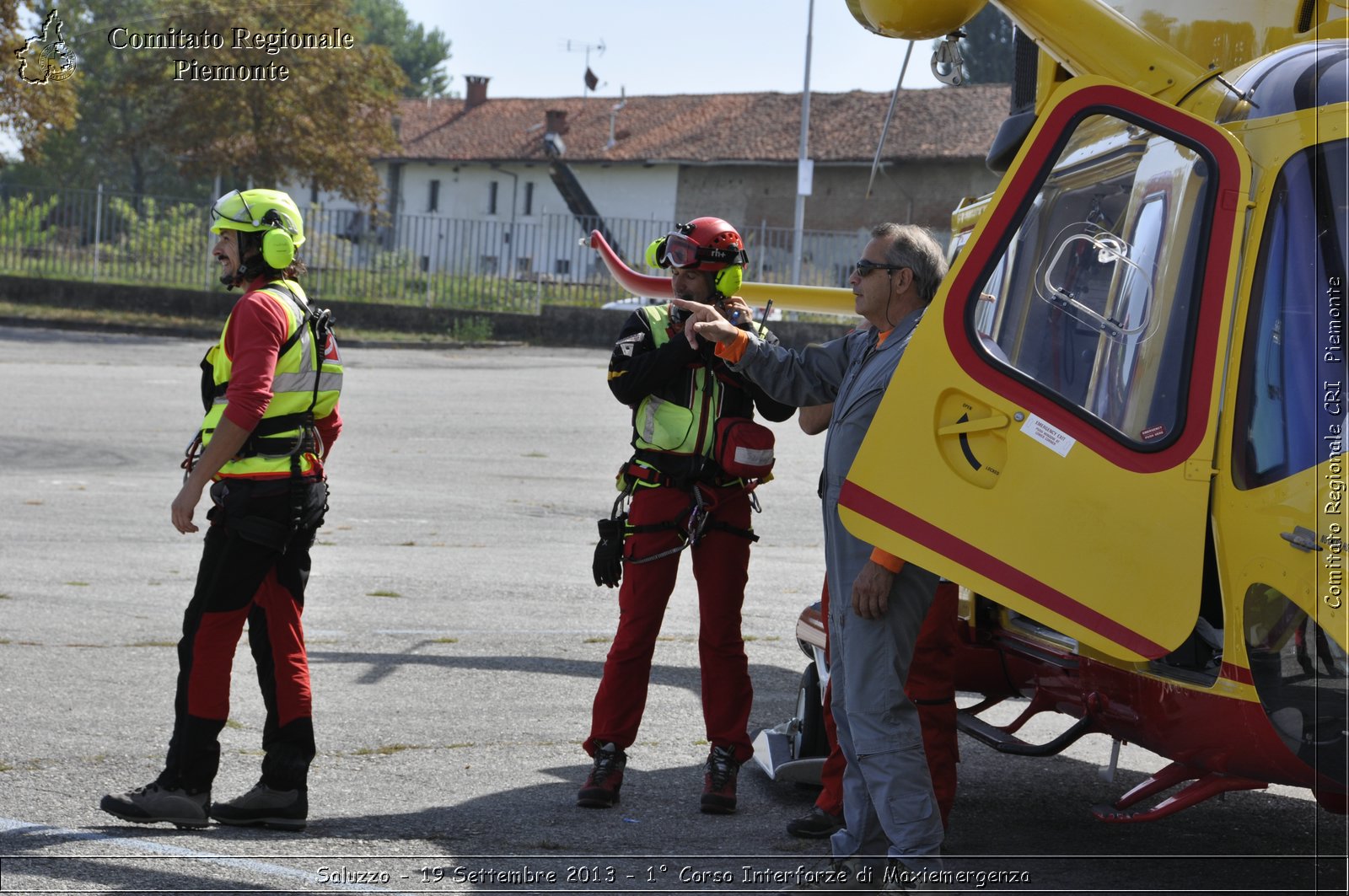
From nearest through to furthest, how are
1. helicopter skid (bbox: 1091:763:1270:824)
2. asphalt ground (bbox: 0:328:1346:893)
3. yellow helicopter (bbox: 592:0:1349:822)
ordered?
yellow helicopter (bbox: 592:0:1349:822) < helicopter skid (bbox: 1091:763:1270:824) < asphalt ground (bbox: 0:328:1346:893)

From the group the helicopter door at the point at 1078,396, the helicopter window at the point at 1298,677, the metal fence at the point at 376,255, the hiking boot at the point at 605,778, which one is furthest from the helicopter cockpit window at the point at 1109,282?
the metal fence at the point at 376,255

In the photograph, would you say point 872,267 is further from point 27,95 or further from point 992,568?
point 27,95

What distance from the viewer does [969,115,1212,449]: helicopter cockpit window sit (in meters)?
3.92

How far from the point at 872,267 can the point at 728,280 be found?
97 cm

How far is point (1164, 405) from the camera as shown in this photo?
3.88 m

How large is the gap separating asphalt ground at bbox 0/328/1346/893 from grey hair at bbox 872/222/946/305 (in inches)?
74.5

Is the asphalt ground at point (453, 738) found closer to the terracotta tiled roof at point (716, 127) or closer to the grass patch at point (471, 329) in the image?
the grass patch at point (471, 329)

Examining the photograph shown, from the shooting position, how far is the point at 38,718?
5934 millimetres

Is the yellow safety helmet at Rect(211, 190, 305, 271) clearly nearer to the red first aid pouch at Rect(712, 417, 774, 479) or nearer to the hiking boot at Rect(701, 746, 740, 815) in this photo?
the red first aid pouch at Rect(712, 417, 774, 479)

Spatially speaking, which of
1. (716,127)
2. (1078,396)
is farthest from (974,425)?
(716,127)

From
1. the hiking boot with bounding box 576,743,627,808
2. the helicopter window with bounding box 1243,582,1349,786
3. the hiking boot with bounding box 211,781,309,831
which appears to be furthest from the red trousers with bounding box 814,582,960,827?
the hiking boot with bounding box 211,781,309,831

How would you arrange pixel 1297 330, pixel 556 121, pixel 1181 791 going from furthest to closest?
pixel 556 121 → pixel 1181 791 → pixel 1297 330

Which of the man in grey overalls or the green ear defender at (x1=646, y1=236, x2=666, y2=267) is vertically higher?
the green ear defender at (x1=646, y1=236, x2=666, y2=267)

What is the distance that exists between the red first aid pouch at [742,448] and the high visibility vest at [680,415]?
0.26 feet
